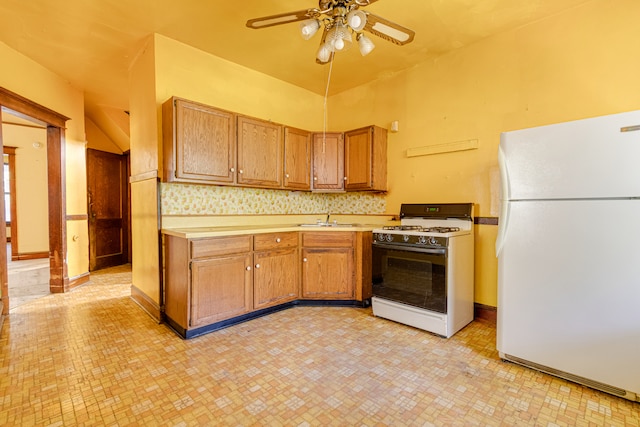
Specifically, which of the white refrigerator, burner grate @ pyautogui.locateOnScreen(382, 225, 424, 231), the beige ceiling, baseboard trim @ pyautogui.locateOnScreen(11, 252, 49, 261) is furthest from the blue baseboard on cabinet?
baseboard trim @ pyautogui.locateOnScreen(11, 252, 49, 261)

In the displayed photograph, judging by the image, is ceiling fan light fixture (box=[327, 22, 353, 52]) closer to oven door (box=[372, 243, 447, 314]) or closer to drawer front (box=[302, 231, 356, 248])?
oven door (box=[372, 243, 447, 314])

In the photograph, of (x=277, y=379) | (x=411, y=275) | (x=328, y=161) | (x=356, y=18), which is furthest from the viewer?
(x=328, y=161)

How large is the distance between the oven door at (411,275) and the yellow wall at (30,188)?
672 cm

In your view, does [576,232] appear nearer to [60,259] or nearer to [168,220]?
[168,220]

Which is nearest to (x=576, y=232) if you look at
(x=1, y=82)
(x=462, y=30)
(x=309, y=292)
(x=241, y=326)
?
(x=462, y=30)

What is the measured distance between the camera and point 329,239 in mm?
3281

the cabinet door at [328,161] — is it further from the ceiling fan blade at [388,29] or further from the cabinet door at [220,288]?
the ceiling fan blade at [388,29]

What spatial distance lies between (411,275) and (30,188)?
25.0 ft

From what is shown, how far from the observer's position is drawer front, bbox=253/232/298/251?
293 centimetres

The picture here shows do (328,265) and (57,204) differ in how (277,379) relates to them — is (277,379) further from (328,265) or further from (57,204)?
(57,204)

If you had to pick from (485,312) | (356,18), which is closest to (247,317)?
(485,312)

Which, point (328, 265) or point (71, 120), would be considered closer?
point (328, 265)

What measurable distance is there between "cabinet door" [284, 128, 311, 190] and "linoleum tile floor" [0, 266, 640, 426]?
167cm

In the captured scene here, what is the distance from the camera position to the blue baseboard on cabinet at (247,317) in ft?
8.42
